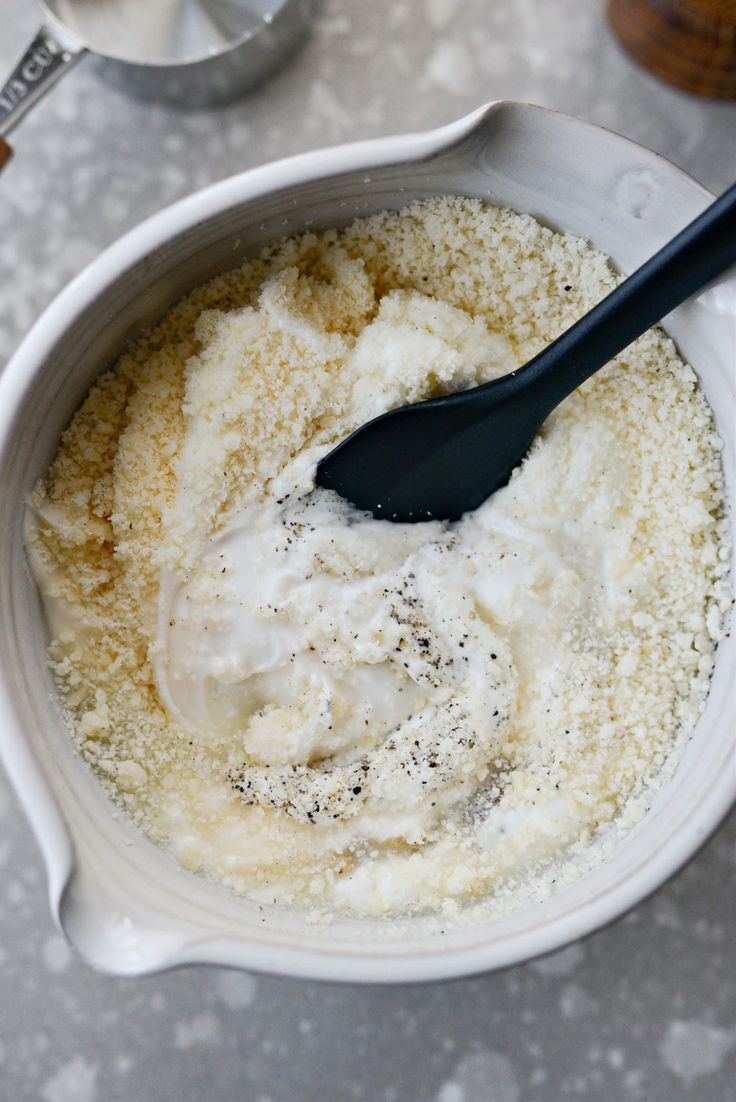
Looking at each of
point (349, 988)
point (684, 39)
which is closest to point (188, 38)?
point (684, 39)

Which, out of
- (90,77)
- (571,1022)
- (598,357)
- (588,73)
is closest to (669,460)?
(598,357)

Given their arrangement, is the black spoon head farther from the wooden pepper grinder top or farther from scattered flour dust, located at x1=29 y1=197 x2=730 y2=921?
the wooden pepper grinder top

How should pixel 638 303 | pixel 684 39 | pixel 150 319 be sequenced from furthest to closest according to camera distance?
pixel 684 39 < pixel 150 319 < pixel 638 303

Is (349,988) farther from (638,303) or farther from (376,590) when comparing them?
(638,303)

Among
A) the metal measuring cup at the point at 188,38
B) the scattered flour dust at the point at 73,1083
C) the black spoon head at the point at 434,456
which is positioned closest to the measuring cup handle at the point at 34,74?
the metal measuring cup at the point at 188,38

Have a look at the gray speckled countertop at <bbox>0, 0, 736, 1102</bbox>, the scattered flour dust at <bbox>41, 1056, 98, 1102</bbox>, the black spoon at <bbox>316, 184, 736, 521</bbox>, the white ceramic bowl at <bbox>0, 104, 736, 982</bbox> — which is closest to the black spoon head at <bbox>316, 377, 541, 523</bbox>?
the black spoon at <bbox>316, 184, 736, 521</bbox>
